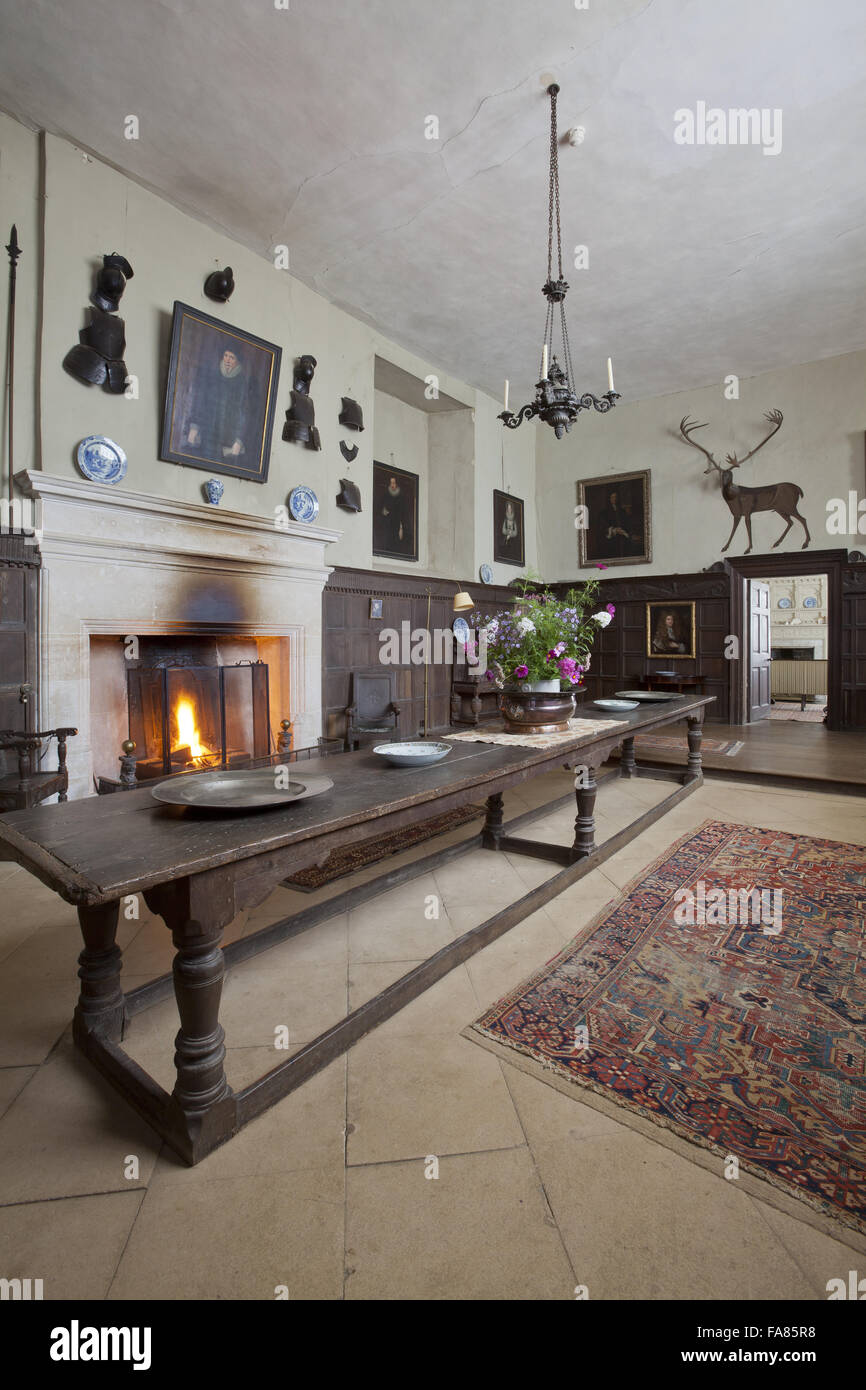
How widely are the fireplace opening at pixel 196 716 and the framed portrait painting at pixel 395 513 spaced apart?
11.3ft

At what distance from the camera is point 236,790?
6.89ft

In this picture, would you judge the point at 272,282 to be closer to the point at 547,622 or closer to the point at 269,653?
the point at 269,653

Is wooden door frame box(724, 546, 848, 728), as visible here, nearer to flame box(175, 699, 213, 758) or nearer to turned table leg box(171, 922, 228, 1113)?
flame box(175, 699, 213, 758)

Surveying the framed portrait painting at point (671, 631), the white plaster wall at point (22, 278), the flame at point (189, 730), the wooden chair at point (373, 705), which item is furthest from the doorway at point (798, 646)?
the white plaster wall at point (22, 278)

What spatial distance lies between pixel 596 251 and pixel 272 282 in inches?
131

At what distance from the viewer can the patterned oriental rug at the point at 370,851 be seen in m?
3.33

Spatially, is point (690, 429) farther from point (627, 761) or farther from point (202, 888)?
point (202, 888)

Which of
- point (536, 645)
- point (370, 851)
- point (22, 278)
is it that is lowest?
point (370, 851)

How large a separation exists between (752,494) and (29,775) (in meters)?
9.49

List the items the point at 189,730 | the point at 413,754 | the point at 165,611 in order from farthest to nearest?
the point at 189,730
the point at 165,611
the point at 413,754

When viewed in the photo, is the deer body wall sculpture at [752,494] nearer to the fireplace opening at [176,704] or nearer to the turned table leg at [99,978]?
the fireplace opening at [176,704]

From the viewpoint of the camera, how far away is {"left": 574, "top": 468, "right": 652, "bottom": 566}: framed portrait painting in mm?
9875

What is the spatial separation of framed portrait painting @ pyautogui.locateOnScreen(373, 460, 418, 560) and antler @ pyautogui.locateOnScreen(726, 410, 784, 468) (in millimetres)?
4729

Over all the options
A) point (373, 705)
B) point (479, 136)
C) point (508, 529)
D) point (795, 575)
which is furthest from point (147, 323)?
point (795, 575)
